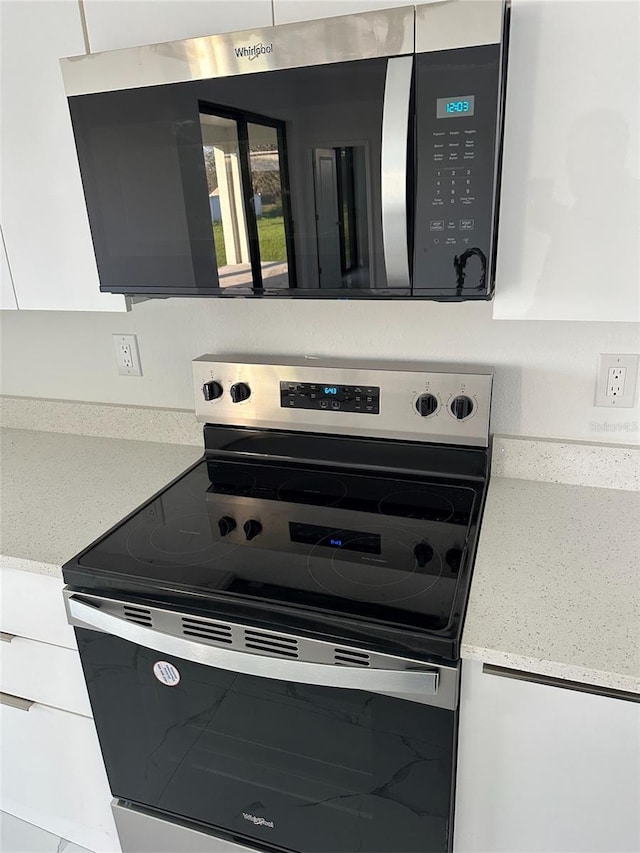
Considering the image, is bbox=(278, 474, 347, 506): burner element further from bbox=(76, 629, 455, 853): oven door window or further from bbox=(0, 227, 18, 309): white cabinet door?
bbox=(0, 227, 18, 309): white cabinet door

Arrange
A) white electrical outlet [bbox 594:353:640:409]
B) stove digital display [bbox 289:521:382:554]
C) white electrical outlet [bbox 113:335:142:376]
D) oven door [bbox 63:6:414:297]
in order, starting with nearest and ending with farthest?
oven door [bbox 63:6:414:297] < stove digital display [bbox 289:521:382:554] < white electrical outlet [bbox 594:353:640:409] < white electrical outlet [bbox 113:335:142:376]

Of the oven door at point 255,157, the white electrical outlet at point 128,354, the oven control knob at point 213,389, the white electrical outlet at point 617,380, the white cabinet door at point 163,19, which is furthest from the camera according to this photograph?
the white electrical outlet at point 128,354

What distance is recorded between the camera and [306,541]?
1178 millimetres

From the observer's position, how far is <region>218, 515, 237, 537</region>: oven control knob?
1231mm

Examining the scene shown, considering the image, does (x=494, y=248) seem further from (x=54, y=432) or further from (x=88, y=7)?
(x=54, y=432)

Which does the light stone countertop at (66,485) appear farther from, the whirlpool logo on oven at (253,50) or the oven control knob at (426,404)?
the whirlpool logo on oven at (253,50)

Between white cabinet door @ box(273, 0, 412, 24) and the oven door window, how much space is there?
3.52ft

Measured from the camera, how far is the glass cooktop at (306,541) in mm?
1006

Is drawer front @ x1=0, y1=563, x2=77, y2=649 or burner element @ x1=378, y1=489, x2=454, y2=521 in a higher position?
burner element @ x1=378, y1=489, x2=454, y2=521

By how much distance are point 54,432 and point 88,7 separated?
1.13 meters

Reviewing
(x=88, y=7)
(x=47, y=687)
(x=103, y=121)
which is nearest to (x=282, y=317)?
(x=103, y=121)

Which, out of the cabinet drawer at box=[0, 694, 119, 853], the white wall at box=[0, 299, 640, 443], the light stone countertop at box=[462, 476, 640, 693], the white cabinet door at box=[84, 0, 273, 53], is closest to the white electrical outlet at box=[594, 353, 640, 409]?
the white wall at box=[0, 299, 640, 443]

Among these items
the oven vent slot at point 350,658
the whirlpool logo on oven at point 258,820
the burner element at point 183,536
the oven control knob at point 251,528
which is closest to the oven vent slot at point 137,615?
the burner element at point 183,536

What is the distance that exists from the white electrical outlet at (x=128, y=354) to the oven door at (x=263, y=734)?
28.8 inches
